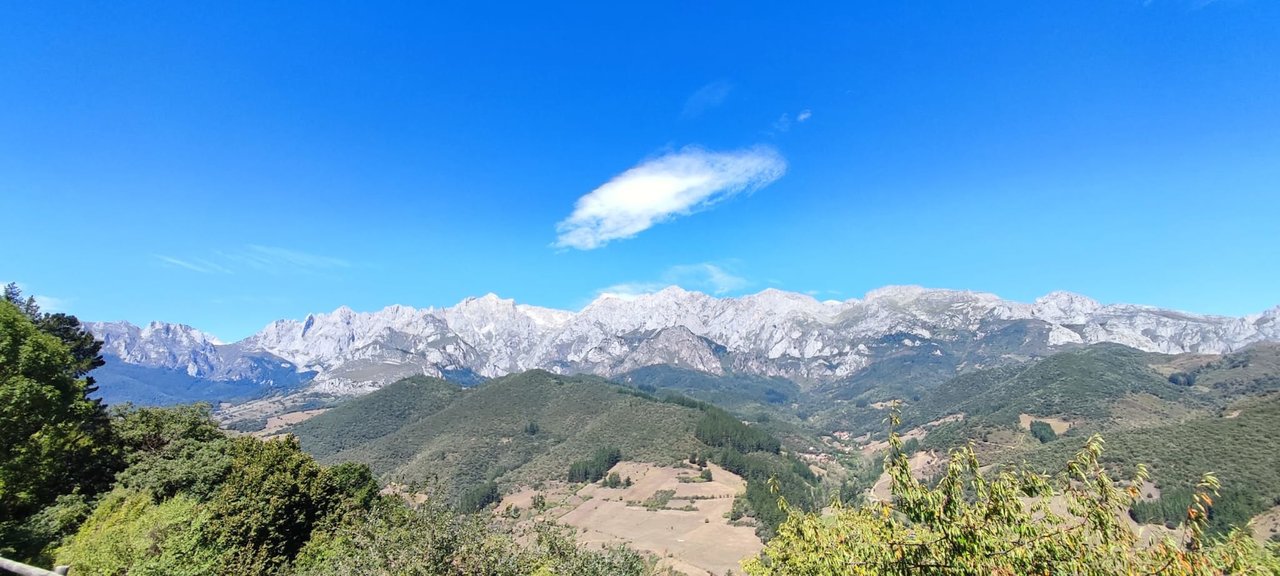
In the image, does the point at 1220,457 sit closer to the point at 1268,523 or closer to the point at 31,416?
the point at 1268,523

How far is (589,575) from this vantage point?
1270 inches

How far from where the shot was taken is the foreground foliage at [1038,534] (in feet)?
38.2

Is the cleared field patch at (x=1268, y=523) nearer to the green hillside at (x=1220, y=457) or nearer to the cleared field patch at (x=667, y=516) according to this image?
the green hillside at (x=1220, y=457)

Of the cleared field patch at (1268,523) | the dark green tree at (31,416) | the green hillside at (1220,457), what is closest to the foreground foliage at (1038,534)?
the dark green tree at (31,416)

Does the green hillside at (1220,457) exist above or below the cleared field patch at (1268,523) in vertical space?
above

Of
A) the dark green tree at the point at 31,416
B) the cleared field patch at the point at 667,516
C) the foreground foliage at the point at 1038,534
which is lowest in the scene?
the cleared field patch at the point at 667,516

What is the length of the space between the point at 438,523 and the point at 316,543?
24.5 meters

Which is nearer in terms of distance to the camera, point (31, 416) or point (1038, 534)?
point (1038, 534)

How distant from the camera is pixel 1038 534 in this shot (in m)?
12.9

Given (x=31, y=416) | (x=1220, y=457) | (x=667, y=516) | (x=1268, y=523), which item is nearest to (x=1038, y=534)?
(x=31, y=416)

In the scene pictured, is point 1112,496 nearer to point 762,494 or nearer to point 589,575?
point 589,575

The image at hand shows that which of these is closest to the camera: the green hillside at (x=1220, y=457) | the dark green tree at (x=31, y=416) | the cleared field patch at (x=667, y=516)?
the dark green tree at (x=31, y=416)

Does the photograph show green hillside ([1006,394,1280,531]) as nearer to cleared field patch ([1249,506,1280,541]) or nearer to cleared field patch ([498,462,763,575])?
cleared field patch ([1249,506,1280,541])

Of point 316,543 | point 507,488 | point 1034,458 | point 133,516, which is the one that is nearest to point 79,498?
point 133,516
